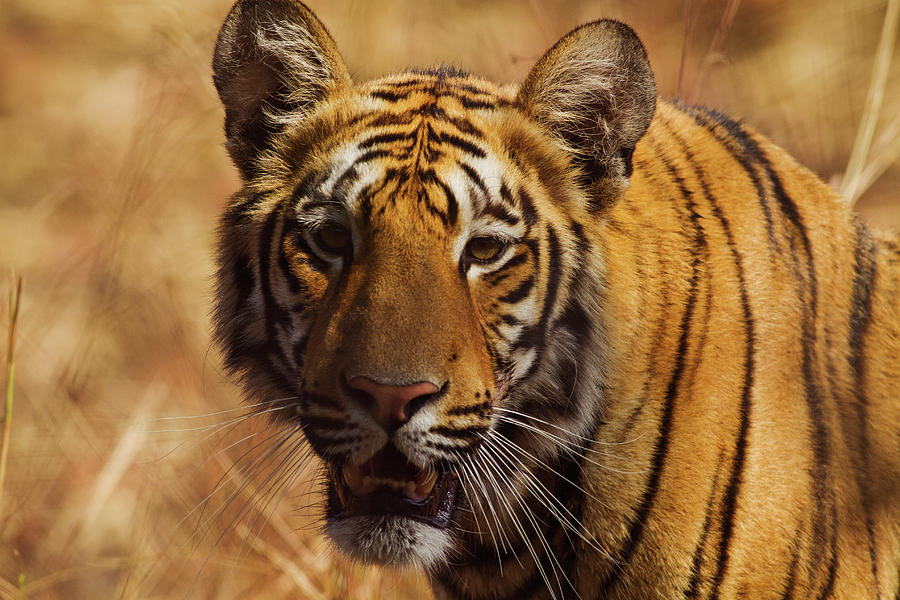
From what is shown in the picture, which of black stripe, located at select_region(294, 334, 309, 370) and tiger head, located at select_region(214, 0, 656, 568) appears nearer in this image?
tiger head, located at select_region(214, 0, 656, 568)

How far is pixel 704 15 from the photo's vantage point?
5.86 metres

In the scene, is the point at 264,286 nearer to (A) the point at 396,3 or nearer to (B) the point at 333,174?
(B) the point at 333,174

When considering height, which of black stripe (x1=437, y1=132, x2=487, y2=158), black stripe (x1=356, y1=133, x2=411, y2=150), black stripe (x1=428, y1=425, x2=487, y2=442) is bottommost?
black stripe (x1=428, y1=425, x2=487, y2=442)

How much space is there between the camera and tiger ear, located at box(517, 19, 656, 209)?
6.96 feet

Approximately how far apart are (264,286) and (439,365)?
1.90 feet

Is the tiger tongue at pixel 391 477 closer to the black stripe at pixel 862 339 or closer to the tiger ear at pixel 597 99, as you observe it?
the tiger ear at pixel 597 99

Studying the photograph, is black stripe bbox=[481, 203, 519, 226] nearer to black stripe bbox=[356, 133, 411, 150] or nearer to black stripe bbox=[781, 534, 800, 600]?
black stripe bbox=[356, 133, 411, 150]

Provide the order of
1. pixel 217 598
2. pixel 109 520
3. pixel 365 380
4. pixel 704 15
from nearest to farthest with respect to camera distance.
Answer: pixel 365 380, pixel 217 598, pixel 109 520, pixel 704 15

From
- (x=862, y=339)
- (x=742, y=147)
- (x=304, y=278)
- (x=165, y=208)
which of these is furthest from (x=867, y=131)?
(x=165, y=208)

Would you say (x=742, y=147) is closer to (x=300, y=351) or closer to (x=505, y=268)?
(x=505, y=268)

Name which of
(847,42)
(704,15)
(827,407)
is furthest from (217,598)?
(847,42)

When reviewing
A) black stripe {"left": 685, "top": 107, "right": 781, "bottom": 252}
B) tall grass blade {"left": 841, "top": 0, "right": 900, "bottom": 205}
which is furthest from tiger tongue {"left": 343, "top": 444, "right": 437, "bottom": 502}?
tall grass blade {"left": 841, "top": 0, "right": 900, "bottom": 205}

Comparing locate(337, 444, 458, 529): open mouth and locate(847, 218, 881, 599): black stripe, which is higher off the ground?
locate(847, 218, 881, 599): black stripe

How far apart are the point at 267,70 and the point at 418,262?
28.4 inches
